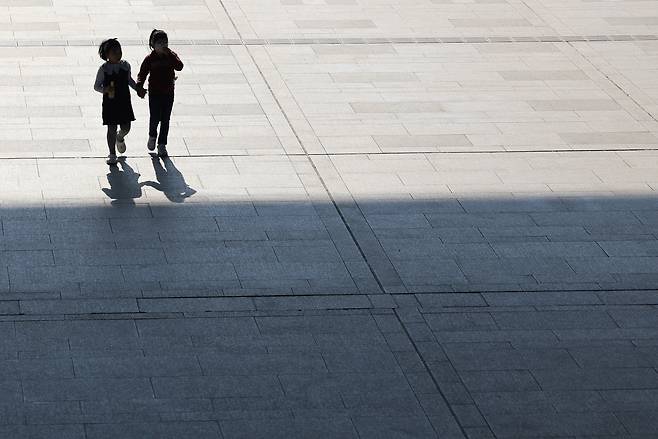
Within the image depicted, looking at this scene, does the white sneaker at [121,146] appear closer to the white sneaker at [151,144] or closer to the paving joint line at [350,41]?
the white sneaker at [151,144]

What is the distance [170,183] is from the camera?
12586 millimetres

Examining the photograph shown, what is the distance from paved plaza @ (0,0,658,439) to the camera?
8883 millimetres

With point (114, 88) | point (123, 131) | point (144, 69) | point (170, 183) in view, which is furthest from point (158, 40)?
point (170, 183)

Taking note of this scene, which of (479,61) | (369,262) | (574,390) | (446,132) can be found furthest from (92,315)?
(479,61)

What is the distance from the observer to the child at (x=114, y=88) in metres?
12.4

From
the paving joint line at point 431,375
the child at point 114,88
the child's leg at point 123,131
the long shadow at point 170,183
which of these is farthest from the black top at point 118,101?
the paving joint line at point 431,375

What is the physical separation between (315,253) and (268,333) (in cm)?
160

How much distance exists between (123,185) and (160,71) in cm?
123

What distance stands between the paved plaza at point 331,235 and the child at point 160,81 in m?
0.27

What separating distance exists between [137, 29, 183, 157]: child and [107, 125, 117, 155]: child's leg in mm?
438

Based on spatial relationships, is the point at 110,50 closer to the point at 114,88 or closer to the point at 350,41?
the point at 114,88

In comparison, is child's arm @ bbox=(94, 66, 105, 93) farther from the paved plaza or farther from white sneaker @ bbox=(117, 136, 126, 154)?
the paved plaza

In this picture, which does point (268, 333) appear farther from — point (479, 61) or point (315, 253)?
point (479, 61)

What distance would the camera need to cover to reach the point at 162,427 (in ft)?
27.5
